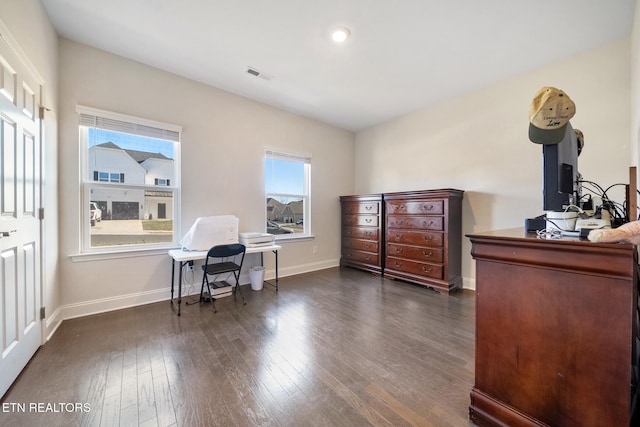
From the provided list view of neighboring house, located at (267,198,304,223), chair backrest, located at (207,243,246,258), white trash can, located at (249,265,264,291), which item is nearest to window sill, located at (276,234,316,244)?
view of neighboring house, located at (267,198,304,223)

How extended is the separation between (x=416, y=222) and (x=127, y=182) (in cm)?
361

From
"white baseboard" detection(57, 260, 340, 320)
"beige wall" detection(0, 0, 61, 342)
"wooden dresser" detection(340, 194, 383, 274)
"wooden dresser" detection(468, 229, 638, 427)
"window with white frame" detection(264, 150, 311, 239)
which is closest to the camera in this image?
"wooden dresser" detection(468, 229, 638, 427)

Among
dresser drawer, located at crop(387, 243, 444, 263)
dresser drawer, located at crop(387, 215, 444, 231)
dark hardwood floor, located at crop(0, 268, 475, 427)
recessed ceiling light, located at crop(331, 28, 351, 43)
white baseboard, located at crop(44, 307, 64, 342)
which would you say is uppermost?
recessed ceiling light, located at crop(331, 28, 351, 43)

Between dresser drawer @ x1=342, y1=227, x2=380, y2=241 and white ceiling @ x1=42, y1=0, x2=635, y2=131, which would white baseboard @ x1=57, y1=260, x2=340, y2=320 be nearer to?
dresser drawer @ x1=342, y1=227, x2=380, y2=241

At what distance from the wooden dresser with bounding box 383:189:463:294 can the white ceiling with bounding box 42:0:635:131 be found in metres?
1.51

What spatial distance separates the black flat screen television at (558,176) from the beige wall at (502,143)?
2030 mm

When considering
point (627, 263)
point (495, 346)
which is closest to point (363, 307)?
point (495, 346)

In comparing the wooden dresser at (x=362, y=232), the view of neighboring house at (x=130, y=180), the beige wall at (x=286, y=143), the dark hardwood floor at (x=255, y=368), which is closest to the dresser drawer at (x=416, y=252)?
the wooden dresser at (x=362, y=232)

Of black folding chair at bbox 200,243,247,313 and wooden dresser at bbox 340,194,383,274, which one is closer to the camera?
black folding chair at bbox 200,243,247,313

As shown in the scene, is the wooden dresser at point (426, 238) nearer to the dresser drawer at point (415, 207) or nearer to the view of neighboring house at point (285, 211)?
the dresser drawer at point (415, 207)

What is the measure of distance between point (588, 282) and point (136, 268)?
360cm

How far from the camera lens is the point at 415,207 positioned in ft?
11.5

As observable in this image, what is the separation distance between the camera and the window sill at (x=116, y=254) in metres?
2.48

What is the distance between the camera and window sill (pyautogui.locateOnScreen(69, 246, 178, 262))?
2.48 metres
